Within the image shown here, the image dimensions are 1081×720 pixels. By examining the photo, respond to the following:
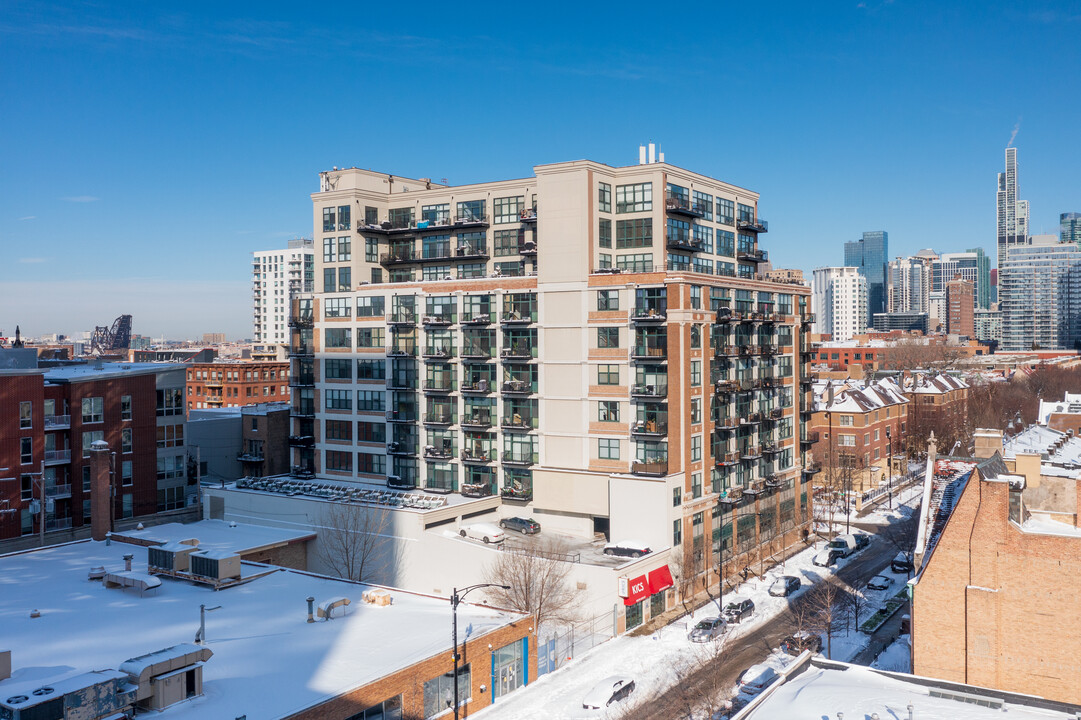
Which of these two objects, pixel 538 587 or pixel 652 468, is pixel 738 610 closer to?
pixel 652 468

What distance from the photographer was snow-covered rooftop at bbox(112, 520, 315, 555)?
62144 mm

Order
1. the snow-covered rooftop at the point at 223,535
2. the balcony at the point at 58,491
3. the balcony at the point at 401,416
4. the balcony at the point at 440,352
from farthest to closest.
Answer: the balcony at the point at 401,416 < the balcony at the point at 440,352 < the balcony at the point at 58,491 < the snow-covered rooftop at the point at 223,535

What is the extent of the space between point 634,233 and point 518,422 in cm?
1866

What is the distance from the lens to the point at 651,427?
64.1 m

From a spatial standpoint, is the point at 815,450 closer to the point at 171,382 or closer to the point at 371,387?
the point at 371,387

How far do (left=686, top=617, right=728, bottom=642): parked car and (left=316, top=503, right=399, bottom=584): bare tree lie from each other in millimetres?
24025

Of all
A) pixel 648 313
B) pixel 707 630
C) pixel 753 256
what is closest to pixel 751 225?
pixel 753 256

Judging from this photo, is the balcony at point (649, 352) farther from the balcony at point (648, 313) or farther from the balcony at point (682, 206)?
the balcony at point (682, 206)

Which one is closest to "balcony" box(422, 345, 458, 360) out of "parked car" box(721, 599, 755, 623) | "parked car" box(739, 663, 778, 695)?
"parked car" box(721, 599, 755, 623)

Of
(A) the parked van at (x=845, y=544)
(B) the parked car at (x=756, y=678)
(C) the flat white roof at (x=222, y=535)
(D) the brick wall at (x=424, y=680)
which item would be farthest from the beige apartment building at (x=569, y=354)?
(D) the brick wall at (x=424, y=680)

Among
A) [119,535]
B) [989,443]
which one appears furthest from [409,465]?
[989,443]

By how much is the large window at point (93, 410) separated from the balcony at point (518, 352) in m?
35.7

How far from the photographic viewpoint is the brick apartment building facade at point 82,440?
66500mm

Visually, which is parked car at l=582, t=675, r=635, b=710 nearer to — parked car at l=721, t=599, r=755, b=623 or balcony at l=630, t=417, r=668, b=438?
parked car at l=721, t=599, r=755, b=623
